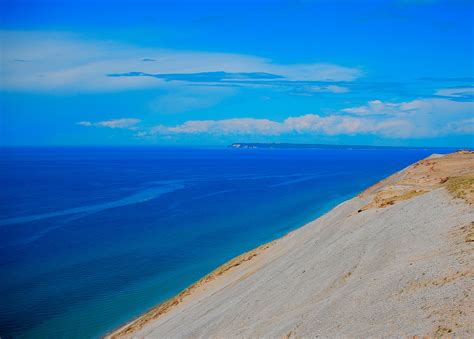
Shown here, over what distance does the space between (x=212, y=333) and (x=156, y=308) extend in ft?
43.9

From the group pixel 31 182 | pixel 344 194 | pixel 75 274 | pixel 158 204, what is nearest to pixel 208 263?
pixel 75 274

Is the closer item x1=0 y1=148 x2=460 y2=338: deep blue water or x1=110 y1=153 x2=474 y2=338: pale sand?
x1=110 y1=153 x2=474 y2=338: pale sand

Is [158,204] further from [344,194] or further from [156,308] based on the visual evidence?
[156,308]

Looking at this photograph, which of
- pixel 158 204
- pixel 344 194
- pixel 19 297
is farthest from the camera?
pixel 344 194

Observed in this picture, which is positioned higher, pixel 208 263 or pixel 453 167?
pixel 453 167

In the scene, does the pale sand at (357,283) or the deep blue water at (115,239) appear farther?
the deep blue water at (115,239)

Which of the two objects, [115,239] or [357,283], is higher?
[357,283]

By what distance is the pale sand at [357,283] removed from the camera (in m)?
18.2

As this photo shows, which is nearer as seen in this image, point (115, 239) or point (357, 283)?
point (357, 283)

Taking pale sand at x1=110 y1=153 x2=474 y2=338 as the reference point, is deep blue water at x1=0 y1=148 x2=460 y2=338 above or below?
below

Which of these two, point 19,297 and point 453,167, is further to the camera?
point 453,167

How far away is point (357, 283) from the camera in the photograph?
2377cm

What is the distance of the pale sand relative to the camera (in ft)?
59.7

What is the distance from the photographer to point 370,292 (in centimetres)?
2142
